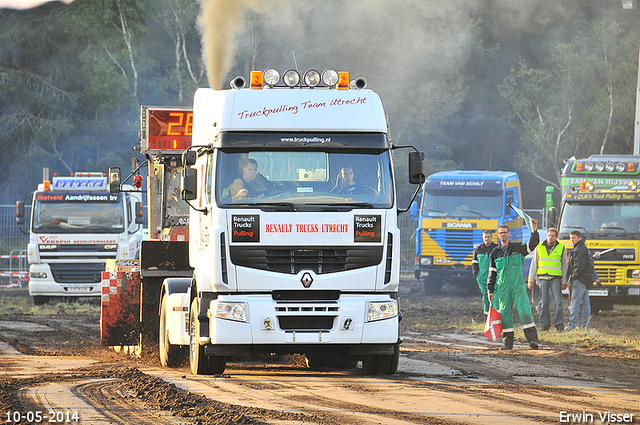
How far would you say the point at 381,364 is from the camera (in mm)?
10281

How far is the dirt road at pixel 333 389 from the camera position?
7434 millimetres

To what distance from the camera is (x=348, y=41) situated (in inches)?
1601

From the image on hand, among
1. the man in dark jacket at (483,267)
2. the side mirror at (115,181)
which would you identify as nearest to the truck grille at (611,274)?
the man in dark jacket at (483,267)

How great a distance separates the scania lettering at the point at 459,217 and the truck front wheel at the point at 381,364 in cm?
1485

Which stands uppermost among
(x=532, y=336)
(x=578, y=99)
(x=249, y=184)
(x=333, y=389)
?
A: (x=578, y=99)

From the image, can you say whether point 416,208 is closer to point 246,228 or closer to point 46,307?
point 46,307

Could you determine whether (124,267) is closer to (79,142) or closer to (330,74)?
(330,74)

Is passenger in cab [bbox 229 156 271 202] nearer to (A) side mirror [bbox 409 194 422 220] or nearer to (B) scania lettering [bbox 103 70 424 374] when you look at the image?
(B) scania lettering [bbox 103 70 424 374]

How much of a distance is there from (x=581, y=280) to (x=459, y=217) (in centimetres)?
865

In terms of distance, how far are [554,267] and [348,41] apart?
25.7 metres

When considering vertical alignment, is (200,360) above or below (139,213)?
below

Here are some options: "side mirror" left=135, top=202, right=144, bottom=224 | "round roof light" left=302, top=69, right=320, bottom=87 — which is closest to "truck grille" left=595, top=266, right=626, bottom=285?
"side mirror" left=135, top=202, right=144, bottom=224

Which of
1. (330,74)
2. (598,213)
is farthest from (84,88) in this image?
(330,74)

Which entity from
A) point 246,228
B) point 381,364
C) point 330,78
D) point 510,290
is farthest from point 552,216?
point 246,228
